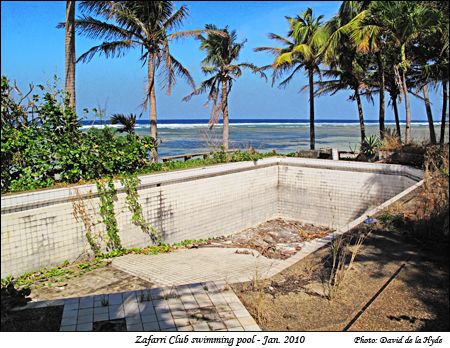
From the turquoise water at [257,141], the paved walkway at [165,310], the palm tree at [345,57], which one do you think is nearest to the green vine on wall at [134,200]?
the paved walkway at [165,310]

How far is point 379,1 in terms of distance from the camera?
14391 millimetres

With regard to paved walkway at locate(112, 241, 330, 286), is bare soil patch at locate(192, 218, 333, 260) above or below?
below

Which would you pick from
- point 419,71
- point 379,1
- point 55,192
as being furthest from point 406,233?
point 419,71

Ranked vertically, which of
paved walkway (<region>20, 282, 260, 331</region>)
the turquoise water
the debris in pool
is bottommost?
paved walkway (<region>20, 282, 260, 331</region>)

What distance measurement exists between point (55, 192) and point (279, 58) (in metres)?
12.2

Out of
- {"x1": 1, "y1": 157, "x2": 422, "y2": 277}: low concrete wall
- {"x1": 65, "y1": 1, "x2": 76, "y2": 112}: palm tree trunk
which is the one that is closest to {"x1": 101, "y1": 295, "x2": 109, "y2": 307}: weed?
{"x1": 1, "y1": 157, "x2": 422, "y2": 277}: low concrete wall

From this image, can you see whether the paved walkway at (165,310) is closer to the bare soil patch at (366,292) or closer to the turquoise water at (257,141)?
the bare soil patch at (366,292)

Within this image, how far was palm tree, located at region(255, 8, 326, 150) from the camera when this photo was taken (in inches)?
653

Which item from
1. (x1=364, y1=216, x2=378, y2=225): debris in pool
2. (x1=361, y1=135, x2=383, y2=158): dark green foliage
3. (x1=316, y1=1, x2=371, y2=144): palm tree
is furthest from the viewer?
(x1=316, y1=1, x2=371, y2=144): palm tree

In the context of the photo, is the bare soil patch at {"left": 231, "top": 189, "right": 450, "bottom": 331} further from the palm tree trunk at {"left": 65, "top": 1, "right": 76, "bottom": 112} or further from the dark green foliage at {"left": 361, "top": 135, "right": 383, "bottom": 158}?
the dark green foliage at {"left": 361, "top": 135, "right": 383, "bottom": 158}

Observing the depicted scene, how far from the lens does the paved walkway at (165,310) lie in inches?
159

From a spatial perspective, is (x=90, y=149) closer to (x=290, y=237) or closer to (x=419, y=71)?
(x=290, y=237)

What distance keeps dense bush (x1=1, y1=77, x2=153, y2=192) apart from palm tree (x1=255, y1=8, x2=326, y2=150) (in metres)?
10.4

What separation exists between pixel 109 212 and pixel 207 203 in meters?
3.02
